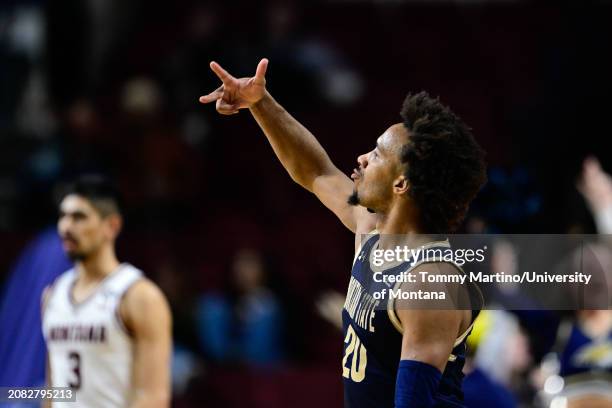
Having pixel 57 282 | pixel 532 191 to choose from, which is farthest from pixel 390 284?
pixel 532 191

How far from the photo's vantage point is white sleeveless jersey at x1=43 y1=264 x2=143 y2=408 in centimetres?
573

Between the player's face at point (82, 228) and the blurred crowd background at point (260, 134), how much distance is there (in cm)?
73

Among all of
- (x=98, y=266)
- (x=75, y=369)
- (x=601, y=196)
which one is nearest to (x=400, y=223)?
(x=75, y=369)

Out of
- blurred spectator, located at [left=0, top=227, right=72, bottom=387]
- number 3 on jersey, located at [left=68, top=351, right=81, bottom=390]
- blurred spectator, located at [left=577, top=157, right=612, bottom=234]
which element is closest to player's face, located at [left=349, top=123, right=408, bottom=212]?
number 3 on jersey, located at [left=68, top=351, right=81, bottom=390]

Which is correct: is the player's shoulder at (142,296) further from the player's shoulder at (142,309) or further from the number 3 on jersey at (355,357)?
the number 3 on jersey at (355,357)

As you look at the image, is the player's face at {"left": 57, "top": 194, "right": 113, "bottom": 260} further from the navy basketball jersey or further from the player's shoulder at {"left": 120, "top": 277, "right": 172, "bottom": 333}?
the navy basketball jersey

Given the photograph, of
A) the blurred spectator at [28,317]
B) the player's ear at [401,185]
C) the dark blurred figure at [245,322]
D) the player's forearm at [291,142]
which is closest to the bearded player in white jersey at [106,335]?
the blurred spectator at [28,317]

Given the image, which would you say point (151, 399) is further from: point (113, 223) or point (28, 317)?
point (28, 317)

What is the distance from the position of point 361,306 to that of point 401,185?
46 cm

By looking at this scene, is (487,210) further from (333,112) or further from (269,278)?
(333,112)

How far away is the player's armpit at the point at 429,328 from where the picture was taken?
12.1 ft

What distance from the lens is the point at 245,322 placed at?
9.78 m

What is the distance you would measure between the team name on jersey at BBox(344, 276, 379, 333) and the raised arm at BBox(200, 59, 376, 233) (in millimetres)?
452

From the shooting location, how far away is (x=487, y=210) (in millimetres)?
6434
